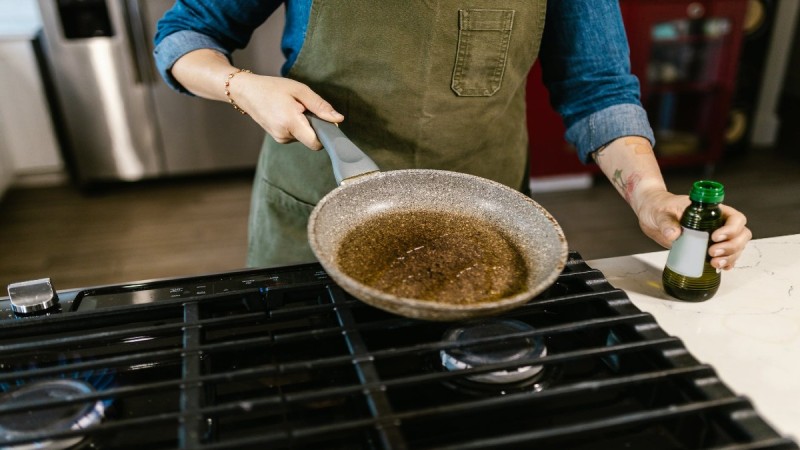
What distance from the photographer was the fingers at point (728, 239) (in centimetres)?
78

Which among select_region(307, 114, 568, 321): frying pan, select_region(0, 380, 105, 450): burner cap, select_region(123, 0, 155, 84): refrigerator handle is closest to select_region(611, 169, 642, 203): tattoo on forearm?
select_region(307, 114, 568, 321): frying pan

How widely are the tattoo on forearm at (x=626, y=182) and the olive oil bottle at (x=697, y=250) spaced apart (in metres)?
0.15

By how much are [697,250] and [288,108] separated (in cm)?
56

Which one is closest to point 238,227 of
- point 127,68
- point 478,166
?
point 127,68

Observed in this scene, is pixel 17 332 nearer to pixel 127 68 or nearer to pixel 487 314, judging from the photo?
pixel 487 314

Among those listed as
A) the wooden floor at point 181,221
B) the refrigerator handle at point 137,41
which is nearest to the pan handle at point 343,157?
the wooden floor at point 181,221

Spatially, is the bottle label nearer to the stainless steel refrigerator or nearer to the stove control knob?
the stove control knob

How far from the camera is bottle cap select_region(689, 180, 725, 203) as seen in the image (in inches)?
30.3

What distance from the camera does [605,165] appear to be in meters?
1.03

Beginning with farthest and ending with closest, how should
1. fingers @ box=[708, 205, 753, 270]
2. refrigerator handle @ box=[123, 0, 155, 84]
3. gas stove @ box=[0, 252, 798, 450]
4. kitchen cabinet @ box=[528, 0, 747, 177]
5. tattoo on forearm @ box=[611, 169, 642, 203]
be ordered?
kitchen cabinet @ box=[528, 0, 747, 177] → refrigerator handle @ box=[123, 0, 155, 84] → tattoo on forearm @ box=[611, 169, 642, 203] → fingers @ box=[708, 205, 753, 270] → gas stove @ box=[0, 252, 798, 450]

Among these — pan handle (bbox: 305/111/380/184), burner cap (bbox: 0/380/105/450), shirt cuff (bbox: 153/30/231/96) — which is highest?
shirt cuff (bbox: 153/30/231/96)

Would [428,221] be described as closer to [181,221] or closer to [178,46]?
[178,46]

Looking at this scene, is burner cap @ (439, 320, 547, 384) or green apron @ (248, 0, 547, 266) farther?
green apron @ (248, 0, 547, 266)

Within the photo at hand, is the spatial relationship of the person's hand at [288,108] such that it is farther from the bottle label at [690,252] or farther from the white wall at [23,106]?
the white wall at [23,106]
